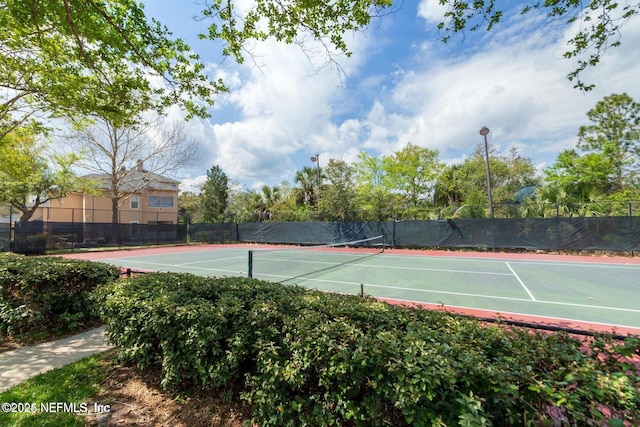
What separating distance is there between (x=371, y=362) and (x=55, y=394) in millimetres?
3421

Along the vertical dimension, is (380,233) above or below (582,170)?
below

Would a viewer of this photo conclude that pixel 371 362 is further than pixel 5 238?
No

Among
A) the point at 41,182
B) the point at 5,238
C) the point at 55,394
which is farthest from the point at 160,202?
the point at 55,394

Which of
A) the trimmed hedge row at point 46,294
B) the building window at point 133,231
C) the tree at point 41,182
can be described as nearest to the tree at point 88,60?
the trimmed hedge row at point 46,294

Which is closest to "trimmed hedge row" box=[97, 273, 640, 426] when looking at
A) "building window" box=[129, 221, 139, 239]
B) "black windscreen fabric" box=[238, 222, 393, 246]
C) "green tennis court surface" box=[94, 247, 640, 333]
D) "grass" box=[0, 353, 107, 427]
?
"grass" box=[0, 353, 107, 427]

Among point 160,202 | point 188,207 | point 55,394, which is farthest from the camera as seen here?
point 188,207

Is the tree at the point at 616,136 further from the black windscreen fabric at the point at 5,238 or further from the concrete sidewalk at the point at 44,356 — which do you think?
the black windscreen fabric at the point at 5,238

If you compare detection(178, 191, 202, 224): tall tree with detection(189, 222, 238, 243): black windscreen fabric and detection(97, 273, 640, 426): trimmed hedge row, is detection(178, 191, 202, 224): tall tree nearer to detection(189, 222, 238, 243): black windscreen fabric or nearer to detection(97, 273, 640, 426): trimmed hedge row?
detection(189, 222, 238, 243): black windscreen fabric

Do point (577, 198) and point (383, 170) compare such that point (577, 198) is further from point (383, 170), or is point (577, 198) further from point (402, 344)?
point (402, 344)

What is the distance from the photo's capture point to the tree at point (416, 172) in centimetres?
2850

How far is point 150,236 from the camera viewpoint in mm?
22703

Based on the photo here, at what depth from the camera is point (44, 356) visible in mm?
3918

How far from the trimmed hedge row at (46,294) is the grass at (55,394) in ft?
3.27

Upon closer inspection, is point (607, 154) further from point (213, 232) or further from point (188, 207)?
point (188, 207)
